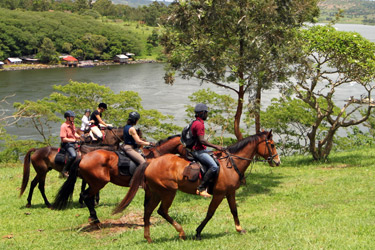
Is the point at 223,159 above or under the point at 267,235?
above

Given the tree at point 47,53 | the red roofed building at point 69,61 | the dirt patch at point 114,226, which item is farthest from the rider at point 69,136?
the tree at point 47,53

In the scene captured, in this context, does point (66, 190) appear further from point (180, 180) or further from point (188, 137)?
point (188, 137)

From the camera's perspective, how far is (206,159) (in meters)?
8.69

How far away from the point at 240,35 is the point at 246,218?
24.6 feet

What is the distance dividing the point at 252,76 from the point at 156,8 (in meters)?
184

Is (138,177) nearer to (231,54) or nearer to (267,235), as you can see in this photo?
(267,235)

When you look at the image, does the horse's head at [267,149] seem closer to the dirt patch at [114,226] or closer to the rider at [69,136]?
the dirt patch at [114,226]

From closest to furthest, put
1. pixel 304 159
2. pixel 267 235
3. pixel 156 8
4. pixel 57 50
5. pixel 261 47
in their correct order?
pixel 267 235 → pixel 261 47 → pixel 304 159 → pixel 57 50 → pixel 156 8

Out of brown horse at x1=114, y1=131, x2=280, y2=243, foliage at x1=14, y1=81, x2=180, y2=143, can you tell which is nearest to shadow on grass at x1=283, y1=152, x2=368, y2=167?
brown horse at x1=114, y1=131, x2=280, y2=243

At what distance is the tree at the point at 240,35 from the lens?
1539 centimetres

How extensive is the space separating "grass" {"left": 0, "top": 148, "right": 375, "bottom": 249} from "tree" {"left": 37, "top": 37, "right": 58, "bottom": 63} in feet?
322

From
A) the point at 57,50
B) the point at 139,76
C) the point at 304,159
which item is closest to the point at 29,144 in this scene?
the point at 304,159

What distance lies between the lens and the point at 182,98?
54344 mm

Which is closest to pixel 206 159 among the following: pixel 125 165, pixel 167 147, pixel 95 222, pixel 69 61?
pixel 125 165
